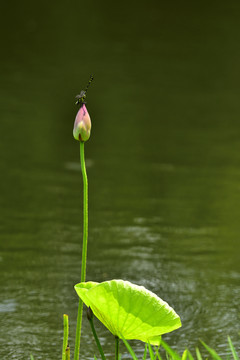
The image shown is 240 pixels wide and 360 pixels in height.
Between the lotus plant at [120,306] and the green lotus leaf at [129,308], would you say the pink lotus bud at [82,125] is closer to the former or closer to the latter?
the lotus plant at [120,306]

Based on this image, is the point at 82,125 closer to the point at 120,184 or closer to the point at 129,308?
the point at 129,308

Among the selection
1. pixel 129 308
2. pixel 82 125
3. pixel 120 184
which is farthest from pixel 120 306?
pixel 120 184

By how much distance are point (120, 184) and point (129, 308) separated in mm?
2129

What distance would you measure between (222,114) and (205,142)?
2.74 feet

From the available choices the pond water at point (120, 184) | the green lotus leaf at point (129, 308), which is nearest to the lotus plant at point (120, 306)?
the green lotus leaf at point (129, 308)

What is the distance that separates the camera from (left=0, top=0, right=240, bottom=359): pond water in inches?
75.3

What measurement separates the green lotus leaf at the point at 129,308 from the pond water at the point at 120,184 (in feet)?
2.00

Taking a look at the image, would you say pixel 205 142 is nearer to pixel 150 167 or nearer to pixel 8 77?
pixel 150 167

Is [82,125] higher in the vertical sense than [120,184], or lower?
lower

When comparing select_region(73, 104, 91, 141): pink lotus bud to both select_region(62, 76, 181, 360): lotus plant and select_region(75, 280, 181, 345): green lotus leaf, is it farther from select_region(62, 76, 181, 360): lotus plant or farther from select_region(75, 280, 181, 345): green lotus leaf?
select_region(75, 280, 181, 345): green lotus leaf

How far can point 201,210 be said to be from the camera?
2887mm

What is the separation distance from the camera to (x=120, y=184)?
312 centimetres

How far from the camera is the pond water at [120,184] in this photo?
191 centimetres

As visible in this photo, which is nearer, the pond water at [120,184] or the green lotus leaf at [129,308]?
the green lotus leaf at [129,308]
